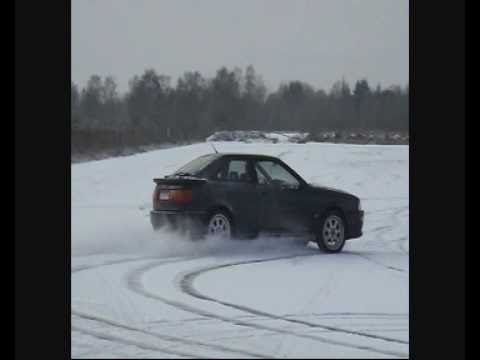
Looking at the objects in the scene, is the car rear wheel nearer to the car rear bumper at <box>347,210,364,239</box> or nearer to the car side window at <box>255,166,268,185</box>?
the car side window at <box>255,166,268,185</box>

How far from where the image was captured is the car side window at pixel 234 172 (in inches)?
463

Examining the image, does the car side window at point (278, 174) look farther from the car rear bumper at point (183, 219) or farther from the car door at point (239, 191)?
the car rear bumper at point (183, 219)

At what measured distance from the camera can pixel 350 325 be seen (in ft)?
23.4

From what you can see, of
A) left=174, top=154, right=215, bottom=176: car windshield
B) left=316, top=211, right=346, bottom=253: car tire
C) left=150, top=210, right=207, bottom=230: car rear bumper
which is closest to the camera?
left=150, top=210, right=207, bottom=230: car rear bumper

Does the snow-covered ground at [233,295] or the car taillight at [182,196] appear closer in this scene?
the snow-covered ground at [233,295]

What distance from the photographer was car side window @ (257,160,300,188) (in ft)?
39.8

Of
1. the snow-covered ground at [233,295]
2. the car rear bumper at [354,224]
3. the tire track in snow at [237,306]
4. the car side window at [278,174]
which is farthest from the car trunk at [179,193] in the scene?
the car rear bumper at [354,224]

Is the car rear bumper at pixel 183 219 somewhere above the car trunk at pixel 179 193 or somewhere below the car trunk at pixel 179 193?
below

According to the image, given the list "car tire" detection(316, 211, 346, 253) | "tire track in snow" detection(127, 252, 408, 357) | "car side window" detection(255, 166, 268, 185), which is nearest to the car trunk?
"car side window" detection(255, 166, 268, 185)

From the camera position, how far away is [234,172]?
1188 cm

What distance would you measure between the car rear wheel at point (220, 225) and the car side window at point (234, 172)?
57cm

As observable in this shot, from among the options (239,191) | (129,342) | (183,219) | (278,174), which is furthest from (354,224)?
(129,342)

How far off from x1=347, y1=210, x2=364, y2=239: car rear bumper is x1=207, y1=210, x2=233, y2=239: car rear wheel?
7.13 ft

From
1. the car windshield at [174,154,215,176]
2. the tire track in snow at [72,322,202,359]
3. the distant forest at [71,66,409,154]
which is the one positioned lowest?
the tire track in snow at [72,322,202,359]
